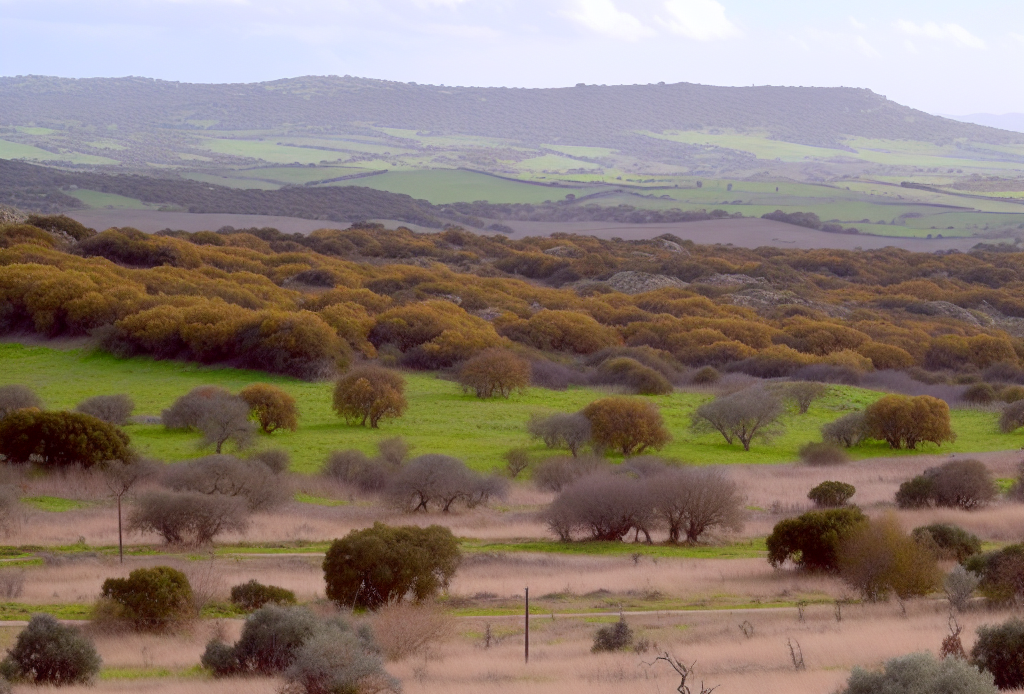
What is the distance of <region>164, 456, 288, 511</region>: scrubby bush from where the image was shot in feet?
72.0

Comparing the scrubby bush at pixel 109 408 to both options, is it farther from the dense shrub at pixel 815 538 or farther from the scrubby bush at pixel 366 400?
the dense shrub at pixel 815 538

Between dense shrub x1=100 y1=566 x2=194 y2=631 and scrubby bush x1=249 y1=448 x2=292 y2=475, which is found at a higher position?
dense shrub x1=100 y1=566 x2=194 y2=631

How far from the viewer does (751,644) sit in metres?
12.4

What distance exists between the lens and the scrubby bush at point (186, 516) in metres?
19.2

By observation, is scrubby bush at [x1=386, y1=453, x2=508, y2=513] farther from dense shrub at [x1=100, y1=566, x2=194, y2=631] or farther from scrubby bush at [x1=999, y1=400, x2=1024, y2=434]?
scrubby bush at [x1=999, y1=400, x2=1024, y2=434]

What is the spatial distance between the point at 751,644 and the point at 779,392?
24.4 metres

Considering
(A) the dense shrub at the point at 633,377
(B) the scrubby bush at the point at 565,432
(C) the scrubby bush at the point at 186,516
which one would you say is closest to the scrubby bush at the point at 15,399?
(C) the scrubby bush at the point at 186,516

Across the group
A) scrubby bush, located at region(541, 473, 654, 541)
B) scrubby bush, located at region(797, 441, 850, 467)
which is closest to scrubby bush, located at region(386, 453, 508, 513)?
scrubby bush, located at region(541, 473, 654, 541)

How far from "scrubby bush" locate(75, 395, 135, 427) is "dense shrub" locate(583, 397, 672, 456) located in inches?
489

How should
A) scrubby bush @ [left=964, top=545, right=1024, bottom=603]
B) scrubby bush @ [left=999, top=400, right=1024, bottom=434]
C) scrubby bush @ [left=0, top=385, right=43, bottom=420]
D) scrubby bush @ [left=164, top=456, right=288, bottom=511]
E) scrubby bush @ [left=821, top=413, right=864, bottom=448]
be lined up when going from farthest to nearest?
scrubby bush @ [left=999, top=400, right=1024, bottom=434] < scrubby bush @ [left=821, top=413, right=864, bottom=448] < scrubby bush @ [left=0, top=385, right=43, bottom=420] < scrubby bush @ [left=164, top=456, right=288, bottom=511] < scrubby bush @ [left=964, top=545, right=1024, bottom=603]

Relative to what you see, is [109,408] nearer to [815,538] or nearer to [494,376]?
[494,376]

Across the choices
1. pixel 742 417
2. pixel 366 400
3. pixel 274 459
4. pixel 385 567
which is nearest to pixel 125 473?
pixel 274 459

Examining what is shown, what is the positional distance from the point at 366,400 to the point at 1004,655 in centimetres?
2276

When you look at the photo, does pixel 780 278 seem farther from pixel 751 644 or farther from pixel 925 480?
pixel 751 644
